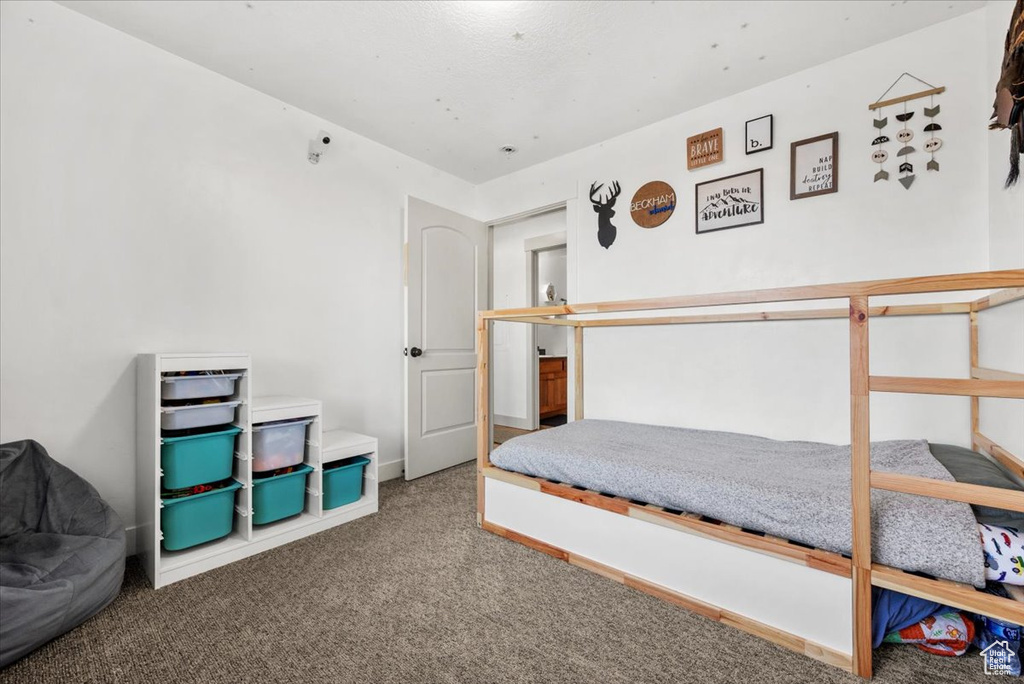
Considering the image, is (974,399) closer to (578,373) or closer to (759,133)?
(759,133)

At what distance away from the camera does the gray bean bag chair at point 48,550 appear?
120 cm

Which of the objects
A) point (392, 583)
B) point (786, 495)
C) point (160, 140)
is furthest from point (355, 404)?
point (786, 495)

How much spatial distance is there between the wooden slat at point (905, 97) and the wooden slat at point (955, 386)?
5.47 ft

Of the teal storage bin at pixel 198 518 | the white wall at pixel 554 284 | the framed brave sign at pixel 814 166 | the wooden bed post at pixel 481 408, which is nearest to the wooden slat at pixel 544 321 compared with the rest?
the wooden bed post at pixel 481 408

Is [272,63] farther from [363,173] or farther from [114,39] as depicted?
[363,173]

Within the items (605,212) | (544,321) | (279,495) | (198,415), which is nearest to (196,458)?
(198,415)

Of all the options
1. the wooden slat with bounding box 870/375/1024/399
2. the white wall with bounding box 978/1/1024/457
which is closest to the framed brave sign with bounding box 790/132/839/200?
the white wall with bounding box 978/1/1024/457

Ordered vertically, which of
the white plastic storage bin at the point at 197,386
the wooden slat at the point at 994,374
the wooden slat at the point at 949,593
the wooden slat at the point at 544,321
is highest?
the wooden slat at the point at 544,321

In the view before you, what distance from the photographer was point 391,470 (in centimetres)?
294

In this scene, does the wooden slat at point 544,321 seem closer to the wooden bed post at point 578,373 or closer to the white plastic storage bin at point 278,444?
the wooden bed post at point 578,373

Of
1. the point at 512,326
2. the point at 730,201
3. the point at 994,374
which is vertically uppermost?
the point at 730,201

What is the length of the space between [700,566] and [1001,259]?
65.0 inches

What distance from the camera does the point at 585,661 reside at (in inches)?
47.8

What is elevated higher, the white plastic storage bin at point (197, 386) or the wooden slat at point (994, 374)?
the wooden slat at point (994, 374)
